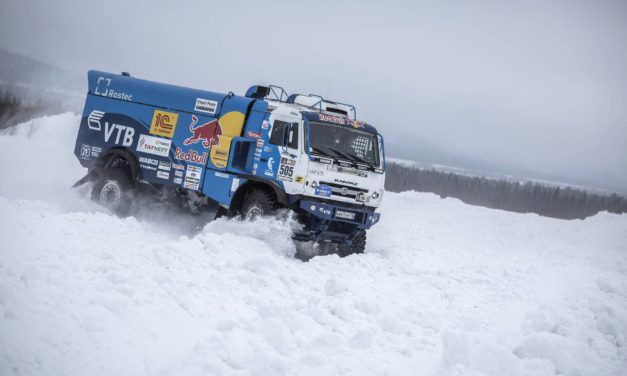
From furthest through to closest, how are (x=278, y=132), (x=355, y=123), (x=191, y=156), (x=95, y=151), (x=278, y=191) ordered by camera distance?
1. (x=95, y=151)
2. (x=191, y=156)
3. (x=355, y=123)
4. (x=278, y=132)
5. (x=278, y=191)

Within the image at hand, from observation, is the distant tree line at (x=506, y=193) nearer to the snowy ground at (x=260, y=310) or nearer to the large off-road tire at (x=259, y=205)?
the large off-road tire at (x=259, y=205)

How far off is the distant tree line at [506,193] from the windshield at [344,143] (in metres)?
87.8

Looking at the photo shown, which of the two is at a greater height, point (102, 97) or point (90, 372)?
point (102, 97)

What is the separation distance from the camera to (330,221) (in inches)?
467

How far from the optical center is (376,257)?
1191 cm

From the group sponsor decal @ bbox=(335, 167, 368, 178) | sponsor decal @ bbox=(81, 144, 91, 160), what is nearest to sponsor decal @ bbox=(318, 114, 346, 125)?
sponsor decal @ bbox=(335, 167, 368, 178)

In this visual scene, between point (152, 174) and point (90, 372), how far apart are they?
30.5 feet

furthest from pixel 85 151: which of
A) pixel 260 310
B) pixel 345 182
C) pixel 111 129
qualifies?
pixel 260 310

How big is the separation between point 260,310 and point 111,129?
8981 millimetres

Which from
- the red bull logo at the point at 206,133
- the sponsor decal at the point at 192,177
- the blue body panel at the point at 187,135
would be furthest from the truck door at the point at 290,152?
the sponsor decal at the point at 192,177

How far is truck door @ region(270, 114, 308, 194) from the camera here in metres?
11.7

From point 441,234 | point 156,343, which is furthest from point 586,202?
point 156,343

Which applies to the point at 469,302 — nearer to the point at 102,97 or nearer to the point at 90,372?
the point at 90,372

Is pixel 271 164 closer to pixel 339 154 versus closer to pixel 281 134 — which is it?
pixel 281 134
